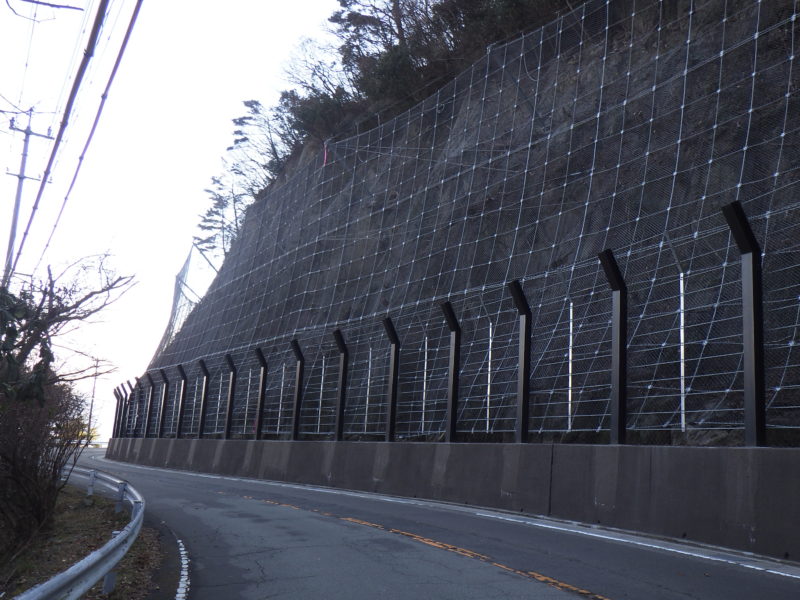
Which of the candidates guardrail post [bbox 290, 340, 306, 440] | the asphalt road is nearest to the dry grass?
the asphalt road

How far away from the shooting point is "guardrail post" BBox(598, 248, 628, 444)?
10.6 m

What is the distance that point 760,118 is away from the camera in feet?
48.6

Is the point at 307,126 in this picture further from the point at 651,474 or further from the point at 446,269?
the point at 651,474

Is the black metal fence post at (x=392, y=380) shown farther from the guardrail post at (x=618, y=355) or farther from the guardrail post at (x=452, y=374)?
the guardrail post at (x=618, y=355)

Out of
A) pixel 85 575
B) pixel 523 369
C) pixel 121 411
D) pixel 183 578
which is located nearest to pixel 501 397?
pixel 523 369

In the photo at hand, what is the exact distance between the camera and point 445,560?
773 centimetres

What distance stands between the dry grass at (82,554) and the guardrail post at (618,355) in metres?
5.48

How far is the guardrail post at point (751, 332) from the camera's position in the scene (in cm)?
858

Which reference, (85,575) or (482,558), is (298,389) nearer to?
(482,558)

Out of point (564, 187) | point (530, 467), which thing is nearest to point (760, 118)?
point (564, 187)

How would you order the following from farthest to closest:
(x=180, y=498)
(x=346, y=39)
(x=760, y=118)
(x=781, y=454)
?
1. (x=346, y=39)
2. (x=180, y=498)
3. (x=760, y=118)
4. (x=781, y=454)

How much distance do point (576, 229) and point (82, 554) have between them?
11.9 m

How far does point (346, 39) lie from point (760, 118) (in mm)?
33601

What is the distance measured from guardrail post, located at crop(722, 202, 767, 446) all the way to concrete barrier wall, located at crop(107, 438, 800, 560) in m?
0.32
